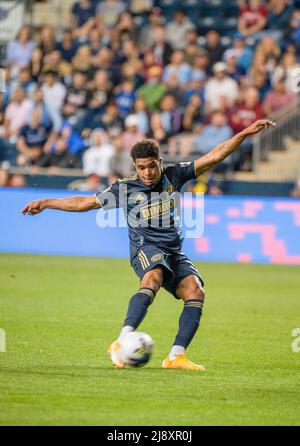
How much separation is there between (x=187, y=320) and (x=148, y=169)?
1.36 m

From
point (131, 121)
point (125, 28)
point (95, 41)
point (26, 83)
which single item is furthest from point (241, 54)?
point (26, 83)

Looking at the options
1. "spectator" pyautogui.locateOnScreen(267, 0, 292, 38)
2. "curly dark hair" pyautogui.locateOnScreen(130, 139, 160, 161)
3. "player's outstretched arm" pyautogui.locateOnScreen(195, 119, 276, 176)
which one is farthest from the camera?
"spectator" pyautogui.locateOnScreen(267, 0, 292, 38)

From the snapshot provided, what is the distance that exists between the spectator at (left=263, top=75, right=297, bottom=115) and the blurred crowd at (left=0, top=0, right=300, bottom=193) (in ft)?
0.07

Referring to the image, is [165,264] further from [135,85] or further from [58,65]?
[58,65]

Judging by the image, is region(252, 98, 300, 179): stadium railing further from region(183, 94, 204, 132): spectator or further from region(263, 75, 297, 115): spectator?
region(183, 94, 204, 132): spectator

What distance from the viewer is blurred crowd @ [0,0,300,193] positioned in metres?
21.5

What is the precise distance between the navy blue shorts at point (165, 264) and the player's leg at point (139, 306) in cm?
6

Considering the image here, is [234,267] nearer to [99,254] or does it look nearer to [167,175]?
[99,254]

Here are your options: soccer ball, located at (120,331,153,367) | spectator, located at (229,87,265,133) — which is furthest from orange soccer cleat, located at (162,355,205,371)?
spectator, located at (229,87,265,133)

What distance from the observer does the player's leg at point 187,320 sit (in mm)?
8680

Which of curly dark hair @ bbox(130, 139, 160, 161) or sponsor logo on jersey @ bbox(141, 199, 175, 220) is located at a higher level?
curly dark hair @ bbox(130, 139, 160, 161)

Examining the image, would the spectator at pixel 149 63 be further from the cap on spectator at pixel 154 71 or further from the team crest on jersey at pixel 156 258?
the team crest on jersey at pixel 156 258
